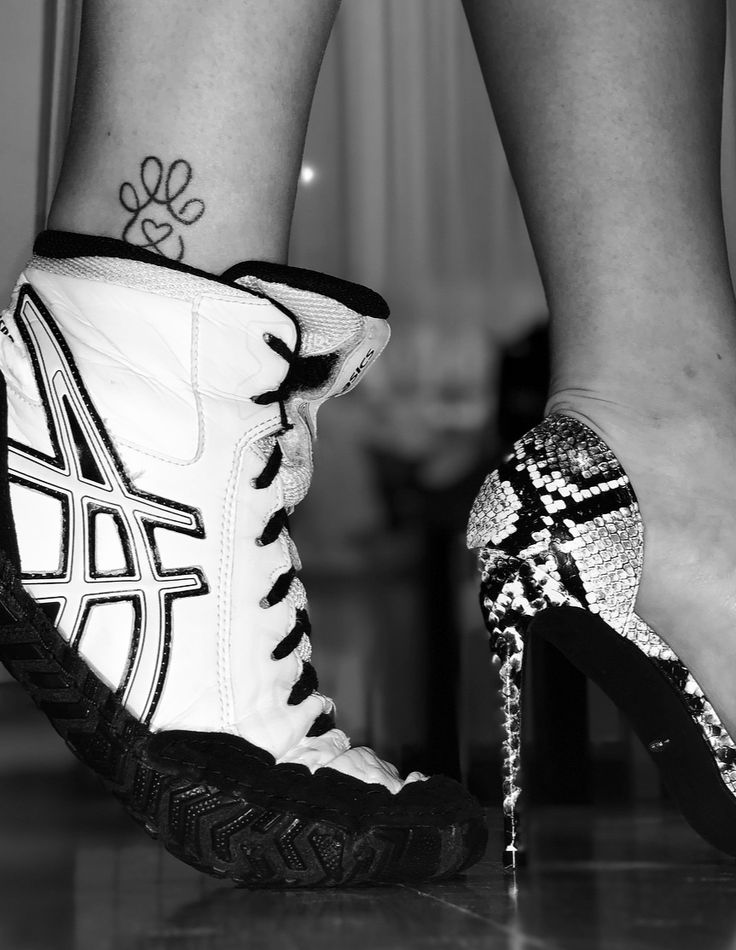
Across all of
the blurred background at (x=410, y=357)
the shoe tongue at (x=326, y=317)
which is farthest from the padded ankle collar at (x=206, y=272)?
the blurred background at (x=410, y=357)

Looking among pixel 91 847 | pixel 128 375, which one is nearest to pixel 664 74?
pixel 128 375

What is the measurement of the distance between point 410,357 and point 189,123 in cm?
168

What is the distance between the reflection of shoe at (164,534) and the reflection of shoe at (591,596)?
0.46ft

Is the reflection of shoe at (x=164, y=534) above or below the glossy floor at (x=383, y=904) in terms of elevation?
above

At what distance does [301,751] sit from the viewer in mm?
548

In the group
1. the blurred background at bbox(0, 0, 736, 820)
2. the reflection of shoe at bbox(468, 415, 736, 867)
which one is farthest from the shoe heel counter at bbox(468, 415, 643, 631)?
the blurred background at bbox(0, 0, 736, 820)

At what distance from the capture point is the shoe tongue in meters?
0.56

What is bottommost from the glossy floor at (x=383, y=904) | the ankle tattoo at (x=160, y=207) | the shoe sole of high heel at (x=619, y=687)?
the glossy floor at (x=383, y=904)

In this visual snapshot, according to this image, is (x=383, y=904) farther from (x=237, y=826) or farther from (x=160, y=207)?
(x=160, y=207)

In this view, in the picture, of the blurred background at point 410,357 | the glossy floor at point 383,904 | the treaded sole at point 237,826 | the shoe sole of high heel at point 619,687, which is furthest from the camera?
the blurred background at point 410,357

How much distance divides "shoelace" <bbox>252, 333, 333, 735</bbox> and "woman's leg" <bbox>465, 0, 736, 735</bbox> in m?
0.22

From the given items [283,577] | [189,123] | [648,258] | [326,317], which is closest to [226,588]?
[283,577]

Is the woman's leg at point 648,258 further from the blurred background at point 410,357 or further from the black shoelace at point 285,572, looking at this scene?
the blurred background at point 410,357

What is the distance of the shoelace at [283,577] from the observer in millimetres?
579
